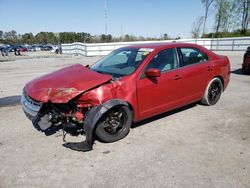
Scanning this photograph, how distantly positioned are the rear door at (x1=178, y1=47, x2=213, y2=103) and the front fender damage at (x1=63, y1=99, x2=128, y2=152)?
1.95m

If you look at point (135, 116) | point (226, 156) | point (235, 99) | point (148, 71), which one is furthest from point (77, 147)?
point (235, 99)

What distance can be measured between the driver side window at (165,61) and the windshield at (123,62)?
19 centimetres

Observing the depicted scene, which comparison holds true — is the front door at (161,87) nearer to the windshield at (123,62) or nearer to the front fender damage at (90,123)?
the windshield at (123,62)

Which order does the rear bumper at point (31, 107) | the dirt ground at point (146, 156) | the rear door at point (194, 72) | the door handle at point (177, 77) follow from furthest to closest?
the rear door at point (194, 72) < the door handle at point (177, 77) < the rear bumper at point (31, 107) < the dirt ground at point (146, 156)

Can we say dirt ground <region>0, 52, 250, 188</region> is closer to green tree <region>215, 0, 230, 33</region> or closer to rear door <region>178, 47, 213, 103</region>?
rear door <region>178, 47, 213, 103</region>

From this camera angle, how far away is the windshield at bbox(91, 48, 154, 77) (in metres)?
4.65

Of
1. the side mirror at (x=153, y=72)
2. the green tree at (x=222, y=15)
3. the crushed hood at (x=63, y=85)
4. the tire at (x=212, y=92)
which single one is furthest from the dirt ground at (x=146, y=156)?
the green tree at (x=222, y=15)

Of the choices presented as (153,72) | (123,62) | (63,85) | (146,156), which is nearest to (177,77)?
(153,72)

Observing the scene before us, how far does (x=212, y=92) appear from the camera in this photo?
616 centimetres

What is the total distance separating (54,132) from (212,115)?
10.9 ft

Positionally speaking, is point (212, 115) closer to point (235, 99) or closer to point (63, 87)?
point (235, 99)

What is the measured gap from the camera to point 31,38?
109 m

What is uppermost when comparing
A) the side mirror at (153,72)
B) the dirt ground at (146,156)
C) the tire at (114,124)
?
the side mirror at (153,72)

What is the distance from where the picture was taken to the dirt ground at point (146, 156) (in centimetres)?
318
